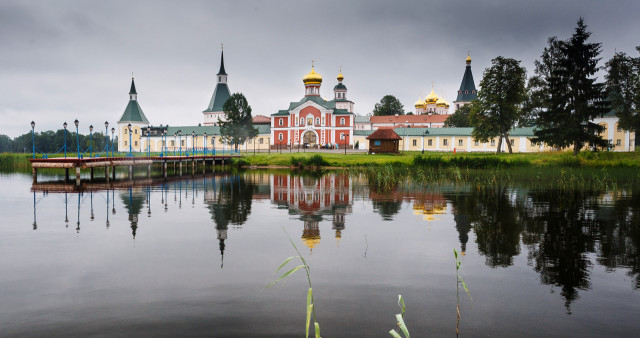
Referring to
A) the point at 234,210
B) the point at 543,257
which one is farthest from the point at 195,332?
the point at 234,210

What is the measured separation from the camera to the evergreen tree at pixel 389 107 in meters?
111

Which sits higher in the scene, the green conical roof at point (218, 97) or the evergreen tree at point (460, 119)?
the green conical roof at point (218, 97)

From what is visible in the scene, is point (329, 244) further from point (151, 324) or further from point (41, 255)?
point (41, 255)

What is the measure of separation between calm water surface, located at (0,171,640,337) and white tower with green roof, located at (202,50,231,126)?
86.3 meters

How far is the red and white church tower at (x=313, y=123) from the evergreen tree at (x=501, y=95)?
2665cm

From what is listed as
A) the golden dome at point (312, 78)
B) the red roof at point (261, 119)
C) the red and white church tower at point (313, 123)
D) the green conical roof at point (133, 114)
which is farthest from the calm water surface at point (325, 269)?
the red roof at point (261, 119)

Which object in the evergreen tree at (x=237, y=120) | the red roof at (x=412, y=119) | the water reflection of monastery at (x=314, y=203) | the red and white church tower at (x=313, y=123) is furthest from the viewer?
the red roof at (x=412, y=119)

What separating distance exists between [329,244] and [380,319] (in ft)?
14.2

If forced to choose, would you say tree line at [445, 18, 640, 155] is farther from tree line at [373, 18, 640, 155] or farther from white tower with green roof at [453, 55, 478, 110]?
white tower with green roof at [453, 55, 478, 110]

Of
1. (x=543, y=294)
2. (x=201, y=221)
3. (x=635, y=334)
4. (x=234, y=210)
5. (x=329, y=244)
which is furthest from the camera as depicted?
(x=234, y=210)

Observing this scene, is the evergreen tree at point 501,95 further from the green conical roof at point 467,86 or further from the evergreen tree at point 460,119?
the green conical roof at point 467,86

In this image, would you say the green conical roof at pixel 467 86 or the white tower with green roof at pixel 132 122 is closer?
the white tower with green roof at pixel 132 122

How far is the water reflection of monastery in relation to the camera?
1199 centimetres

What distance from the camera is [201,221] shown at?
1334 cm
